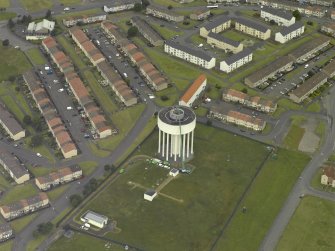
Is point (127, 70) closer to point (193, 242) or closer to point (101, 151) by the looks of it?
point (101, 151)

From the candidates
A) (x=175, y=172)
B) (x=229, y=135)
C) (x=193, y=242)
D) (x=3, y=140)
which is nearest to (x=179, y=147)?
(x=175, y=172)

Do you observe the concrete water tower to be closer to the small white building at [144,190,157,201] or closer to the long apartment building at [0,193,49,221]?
the small white building at [144,190,157,201]

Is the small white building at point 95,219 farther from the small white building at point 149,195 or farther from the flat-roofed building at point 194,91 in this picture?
the flat-roofed building at point 194,91

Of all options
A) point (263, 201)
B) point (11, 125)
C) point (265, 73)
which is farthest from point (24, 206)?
point (265, 73)

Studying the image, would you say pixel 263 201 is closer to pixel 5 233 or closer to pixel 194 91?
pixel 194 91

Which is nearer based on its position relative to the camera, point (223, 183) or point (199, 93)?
point (223, 183)

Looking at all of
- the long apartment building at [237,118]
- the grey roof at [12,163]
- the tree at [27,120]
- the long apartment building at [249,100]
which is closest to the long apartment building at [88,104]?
the tree at [27,120]
